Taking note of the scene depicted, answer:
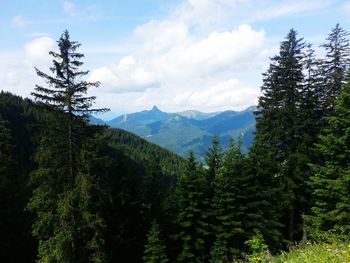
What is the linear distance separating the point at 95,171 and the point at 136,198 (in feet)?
30.4

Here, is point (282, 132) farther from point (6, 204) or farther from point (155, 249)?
point (6, 204)

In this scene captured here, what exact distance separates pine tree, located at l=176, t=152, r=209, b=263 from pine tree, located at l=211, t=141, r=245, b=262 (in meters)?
1.00

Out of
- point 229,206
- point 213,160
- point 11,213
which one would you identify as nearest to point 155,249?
point 229,206

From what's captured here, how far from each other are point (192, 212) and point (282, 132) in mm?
9098

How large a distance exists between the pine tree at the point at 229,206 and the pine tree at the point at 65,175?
927cm

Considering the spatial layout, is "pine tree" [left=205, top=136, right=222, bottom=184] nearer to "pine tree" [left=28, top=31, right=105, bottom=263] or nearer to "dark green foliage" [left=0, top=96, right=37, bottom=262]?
"pine tree" [left=28, top=31, right=105, bottom=263]

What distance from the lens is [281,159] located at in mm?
26328

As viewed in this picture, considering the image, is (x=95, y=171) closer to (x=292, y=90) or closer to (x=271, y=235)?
(x=271, y=235)

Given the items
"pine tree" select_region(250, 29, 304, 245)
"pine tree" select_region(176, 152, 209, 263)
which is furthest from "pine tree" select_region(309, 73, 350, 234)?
"pine tree" select_region(176, 152, 209, 263)

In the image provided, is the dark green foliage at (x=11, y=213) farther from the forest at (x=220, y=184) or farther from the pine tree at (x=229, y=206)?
the pine tree at (x=229, y=206)

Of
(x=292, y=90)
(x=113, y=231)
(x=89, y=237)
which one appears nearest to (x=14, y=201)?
(x=113, y=231)

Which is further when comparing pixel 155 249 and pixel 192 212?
pixel 192 212

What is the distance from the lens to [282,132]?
26.2 metres

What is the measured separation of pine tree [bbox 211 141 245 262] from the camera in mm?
24391
